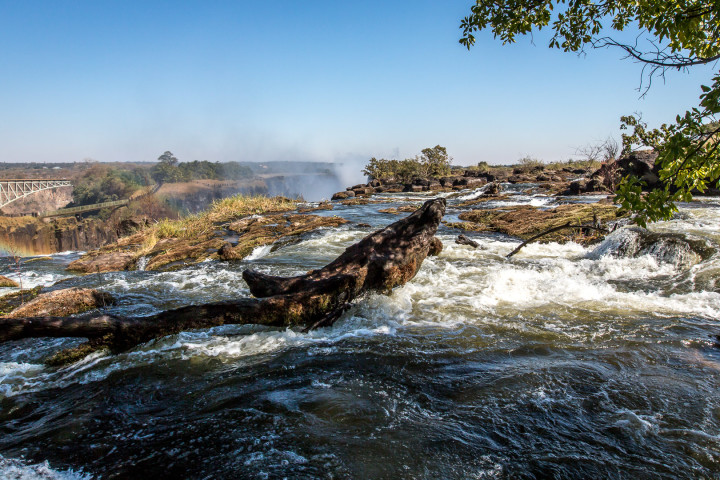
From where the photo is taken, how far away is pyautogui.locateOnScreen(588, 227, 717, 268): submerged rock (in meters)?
6.88

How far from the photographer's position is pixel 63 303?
20.0 feet

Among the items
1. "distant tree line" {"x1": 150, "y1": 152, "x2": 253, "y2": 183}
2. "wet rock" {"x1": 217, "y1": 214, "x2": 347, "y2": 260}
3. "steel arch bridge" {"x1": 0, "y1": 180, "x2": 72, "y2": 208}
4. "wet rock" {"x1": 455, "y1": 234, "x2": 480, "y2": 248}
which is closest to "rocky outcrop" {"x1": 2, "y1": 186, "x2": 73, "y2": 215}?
"steel arch bridge" {"x1": 0, "y1": 180, "x2": 72, "y2": 208}

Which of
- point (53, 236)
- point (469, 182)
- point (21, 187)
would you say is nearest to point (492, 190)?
point (469, 182)

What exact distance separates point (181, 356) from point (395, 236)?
140 inches

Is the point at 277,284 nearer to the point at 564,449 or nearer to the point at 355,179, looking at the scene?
the point at 564,449

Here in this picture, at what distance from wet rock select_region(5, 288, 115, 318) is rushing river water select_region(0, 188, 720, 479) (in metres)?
1.07

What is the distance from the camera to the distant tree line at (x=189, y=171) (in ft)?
183

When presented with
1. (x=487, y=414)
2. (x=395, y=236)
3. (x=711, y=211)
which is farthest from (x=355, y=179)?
(x=487, y=414)

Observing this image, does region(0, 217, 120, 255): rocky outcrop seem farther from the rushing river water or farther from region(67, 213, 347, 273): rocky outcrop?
the rushing river water

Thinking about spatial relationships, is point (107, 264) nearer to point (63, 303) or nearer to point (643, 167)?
point (63, 303)

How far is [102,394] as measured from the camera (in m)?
3.46

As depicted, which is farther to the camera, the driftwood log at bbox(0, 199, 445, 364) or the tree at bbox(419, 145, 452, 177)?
the tree at bbox(419, 145, 452, 177)

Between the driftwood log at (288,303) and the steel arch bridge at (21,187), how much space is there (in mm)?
57443

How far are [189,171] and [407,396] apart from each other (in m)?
64.2
